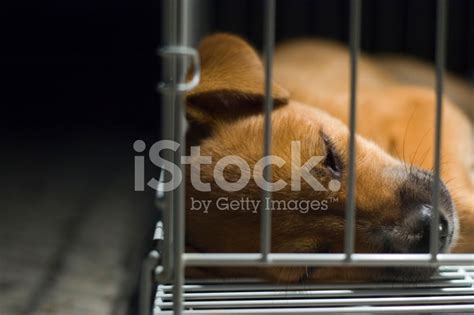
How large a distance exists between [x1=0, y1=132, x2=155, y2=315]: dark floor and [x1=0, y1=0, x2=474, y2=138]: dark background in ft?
1.63

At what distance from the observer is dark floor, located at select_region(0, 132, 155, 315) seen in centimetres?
161

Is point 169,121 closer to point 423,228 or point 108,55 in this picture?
point 423,228

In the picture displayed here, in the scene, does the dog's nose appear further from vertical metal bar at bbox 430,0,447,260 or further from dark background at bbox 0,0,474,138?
→ dark background at bbox 0,0,474,138

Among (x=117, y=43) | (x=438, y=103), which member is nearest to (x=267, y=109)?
(x=438, y=103)

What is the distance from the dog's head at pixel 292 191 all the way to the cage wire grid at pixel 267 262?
0.07 metres

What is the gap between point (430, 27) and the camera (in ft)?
11.0

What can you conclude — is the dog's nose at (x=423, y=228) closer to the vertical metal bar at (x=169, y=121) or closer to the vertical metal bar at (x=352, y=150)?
the vertical metal bar at (x=352, y=150)

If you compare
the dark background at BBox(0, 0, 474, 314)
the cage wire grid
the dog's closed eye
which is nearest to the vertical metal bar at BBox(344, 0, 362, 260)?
the cage wire grid

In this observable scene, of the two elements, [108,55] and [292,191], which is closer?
[292,191]

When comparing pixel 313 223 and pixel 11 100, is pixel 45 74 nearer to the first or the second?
pixel 11 100

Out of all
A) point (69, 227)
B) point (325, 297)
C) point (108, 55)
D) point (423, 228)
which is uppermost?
point (108, 55)

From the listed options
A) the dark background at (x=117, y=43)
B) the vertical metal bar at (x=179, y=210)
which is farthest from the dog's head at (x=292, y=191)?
the dark background at (x=117, y=43)

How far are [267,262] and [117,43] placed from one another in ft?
12.0

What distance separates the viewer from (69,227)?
2115 mm
